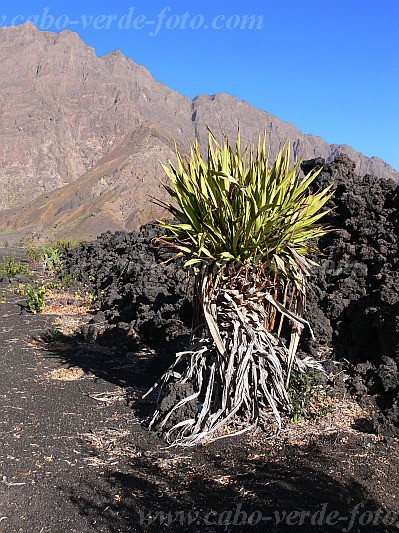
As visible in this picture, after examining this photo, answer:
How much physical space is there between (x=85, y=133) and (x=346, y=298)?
5552 cm

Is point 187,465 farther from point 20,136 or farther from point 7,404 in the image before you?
point 20,136

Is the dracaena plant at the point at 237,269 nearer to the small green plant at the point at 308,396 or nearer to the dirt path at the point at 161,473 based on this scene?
the small green plant at the point at 308,396

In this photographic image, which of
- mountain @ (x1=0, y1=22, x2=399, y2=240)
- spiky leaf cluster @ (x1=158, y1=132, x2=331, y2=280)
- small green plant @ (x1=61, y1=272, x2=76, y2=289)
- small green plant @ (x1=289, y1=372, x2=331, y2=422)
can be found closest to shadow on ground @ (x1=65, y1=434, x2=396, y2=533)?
small green plant @ (x1=289, y1=372, x2=331, y2=422)

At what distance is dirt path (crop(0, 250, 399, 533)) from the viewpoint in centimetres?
298

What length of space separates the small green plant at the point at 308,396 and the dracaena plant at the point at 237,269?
106mm

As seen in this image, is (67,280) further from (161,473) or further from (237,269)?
(161,473)

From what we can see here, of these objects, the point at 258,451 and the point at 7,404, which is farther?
the point at 7,404

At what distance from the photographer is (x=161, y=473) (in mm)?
3557

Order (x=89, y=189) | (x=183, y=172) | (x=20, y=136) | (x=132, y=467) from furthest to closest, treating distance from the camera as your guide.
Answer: (x=20, y=136), (x=89, y=189), (x=183, y=172), (x=132, y=467)

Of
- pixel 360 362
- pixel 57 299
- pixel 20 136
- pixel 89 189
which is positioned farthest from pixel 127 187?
pixel 20 136

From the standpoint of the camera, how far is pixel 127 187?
28.6 meters

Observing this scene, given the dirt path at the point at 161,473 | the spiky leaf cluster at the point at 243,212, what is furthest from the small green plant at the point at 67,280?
the spiky leaf cluster at the point at 243,212

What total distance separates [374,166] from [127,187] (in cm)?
7054

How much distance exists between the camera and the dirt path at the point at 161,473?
117 inches
